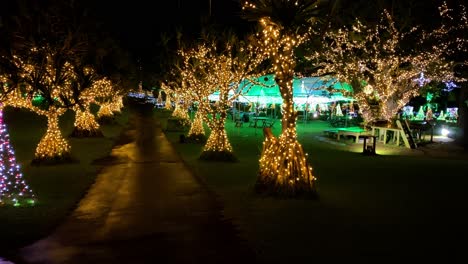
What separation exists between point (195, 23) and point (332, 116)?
17.4 m

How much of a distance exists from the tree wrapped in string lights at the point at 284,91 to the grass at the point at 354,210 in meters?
Result: 0.40

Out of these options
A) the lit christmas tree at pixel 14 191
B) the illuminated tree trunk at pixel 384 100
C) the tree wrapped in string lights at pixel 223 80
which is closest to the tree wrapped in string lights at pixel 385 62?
the illuminated tree trunk at pixel 384 100

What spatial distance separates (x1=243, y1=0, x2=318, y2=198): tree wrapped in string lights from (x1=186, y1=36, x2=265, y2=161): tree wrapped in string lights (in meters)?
5.90

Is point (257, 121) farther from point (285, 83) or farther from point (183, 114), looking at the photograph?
point (285, 83)

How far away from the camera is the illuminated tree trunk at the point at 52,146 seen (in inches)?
651

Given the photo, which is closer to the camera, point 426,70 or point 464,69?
point 426,70

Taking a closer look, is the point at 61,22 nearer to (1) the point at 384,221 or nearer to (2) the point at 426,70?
(1) the point at 384,221

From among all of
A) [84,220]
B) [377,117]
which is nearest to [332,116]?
[377,117]

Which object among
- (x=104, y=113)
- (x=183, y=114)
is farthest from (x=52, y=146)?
(x=104, y=113)

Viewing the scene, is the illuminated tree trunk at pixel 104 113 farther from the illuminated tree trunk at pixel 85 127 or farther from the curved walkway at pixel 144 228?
the curved walkway at pixel 144 228

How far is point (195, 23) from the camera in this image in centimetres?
2945

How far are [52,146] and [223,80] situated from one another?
20.8 feet

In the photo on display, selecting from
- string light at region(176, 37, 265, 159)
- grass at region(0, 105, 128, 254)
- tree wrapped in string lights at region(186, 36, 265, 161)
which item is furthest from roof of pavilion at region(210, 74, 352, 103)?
grass at region(0, 105, 128, 254)

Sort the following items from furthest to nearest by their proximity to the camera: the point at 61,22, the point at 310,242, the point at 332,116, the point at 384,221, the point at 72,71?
the point at 332,116 → the point at 72,71 → the point at 61,22 → the point at 384,221 → the point at 310,242
